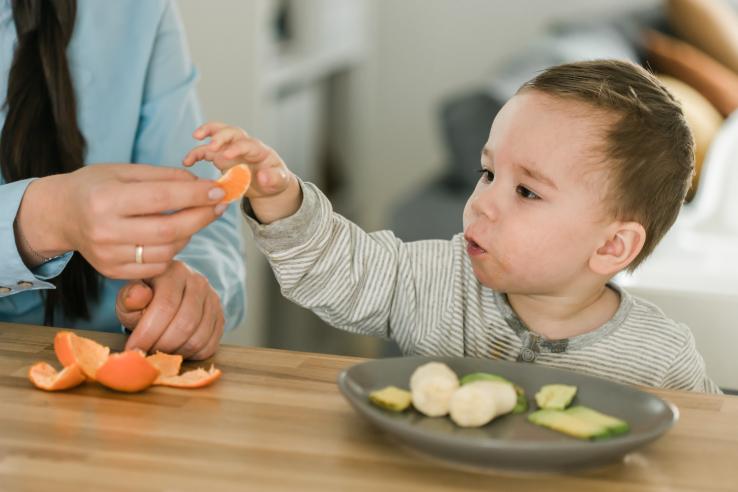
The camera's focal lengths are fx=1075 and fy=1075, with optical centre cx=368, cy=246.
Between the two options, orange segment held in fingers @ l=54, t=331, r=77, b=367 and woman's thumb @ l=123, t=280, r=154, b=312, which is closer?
orange segment held in fingers @ l=54, t=331, r=77, b=367

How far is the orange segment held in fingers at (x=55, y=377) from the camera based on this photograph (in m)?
0.90

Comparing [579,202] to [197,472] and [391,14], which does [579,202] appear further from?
[391,14]

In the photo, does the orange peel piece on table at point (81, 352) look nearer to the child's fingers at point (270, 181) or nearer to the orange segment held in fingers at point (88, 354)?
the orange segment held in fingers at point (88, 354)

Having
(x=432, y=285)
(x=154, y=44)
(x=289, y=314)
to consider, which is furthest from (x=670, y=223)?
(x=289, y=314)

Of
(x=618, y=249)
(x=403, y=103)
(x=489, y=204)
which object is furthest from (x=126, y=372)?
(x=403, y=103)

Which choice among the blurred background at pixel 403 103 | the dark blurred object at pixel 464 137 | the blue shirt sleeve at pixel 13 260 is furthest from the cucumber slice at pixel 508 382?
the dark blurred object at pixel 464 137

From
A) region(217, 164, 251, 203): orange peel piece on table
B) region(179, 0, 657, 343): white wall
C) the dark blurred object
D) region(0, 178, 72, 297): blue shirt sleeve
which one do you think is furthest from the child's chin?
region(179, 0, 657, 343): white wall

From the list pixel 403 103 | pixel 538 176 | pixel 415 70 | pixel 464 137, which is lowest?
pixel 403 103

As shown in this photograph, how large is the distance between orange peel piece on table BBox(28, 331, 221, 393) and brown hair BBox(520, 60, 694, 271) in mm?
477

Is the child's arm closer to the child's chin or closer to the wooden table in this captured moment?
the child's chin

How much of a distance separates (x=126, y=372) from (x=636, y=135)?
23.0 inches

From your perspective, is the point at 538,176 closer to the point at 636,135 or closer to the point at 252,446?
the point at 636,135

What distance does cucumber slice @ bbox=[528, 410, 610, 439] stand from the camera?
813 millimetres

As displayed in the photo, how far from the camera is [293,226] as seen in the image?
3.63 ft
